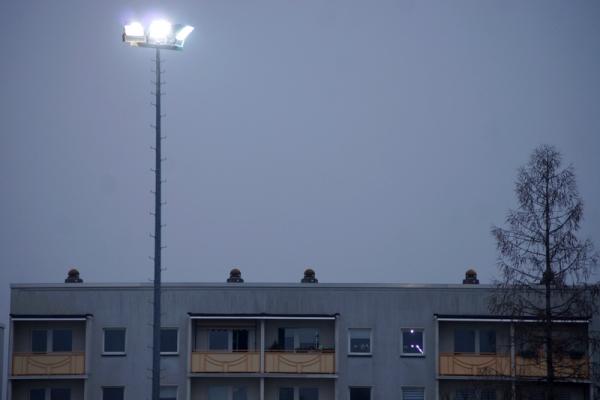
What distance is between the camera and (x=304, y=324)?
57375 mm

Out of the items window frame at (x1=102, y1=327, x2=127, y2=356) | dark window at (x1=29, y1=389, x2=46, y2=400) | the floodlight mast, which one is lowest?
dark window at (x1=29, y1=389, x2=46, y2=400)

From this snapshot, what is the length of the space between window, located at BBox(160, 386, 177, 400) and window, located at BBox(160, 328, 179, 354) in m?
1.95

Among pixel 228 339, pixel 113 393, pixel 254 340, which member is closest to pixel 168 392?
pixel 113 393

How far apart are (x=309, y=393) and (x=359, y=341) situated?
402cm

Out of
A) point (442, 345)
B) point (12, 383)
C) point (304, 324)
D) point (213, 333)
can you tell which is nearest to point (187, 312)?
point (213, 333)

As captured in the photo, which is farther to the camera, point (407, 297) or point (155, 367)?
point (407, 297)

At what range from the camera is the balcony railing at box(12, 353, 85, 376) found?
5553cm

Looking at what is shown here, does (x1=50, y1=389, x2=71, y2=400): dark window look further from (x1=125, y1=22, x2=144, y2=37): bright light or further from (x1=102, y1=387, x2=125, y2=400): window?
(x1=125, y1=22, x2=144, y2=37): bright light

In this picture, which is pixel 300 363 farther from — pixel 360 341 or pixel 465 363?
pixel 465 363

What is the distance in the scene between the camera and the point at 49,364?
55562 mm

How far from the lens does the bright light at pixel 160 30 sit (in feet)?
109

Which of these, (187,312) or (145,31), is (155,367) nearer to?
(145,31)

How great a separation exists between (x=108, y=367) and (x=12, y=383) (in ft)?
17.1

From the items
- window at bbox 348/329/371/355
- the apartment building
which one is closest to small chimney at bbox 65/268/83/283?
the apartment building
